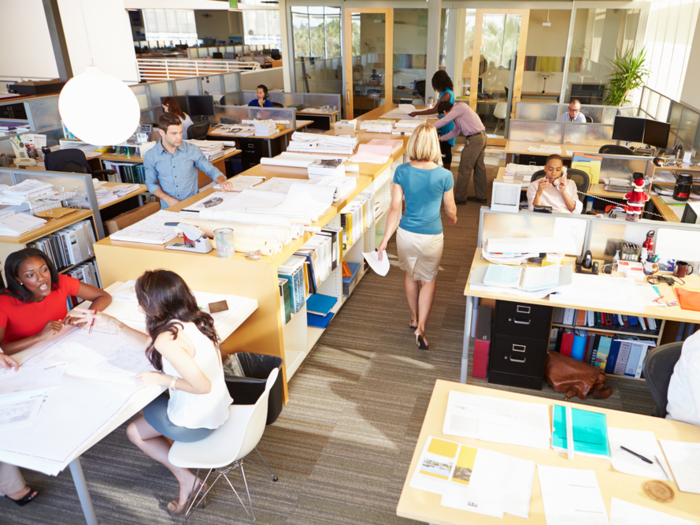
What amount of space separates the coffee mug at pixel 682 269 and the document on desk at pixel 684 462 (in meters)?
1.68

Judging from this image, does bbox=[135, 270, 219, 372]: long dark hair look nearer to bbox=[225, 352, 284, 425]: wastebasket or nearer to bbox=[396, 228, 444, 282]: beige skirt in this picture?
bbox=[225, 352, 284, 425]: wastebasket

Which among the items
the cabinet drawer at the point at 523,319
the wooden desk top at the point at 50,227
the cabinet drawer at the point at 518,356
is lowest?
the cabinet drawer at the point at 518,356

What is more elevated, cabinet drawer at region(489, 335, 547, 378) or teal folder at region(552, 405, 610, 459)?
teal folder at region(552, 405, 610, 459)

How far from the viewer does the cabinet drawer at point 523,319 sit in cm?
329

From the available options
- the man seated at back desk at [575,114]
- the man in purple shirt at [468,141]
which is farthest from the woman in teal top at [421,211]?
the man seated at back desk at [575,114]

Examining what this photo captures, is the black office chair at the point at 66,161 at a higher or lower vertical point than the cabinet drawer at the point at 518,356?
higher

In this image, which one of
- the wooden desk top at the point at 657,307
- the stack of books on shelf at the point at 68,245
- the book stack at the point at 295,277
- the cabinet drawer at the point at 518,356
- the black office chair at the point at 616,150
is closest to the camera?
the wooden desk top at the point at 657,307

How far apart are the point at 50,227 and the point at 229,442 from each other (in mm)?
2610

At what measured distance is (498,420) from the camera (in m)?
2.06

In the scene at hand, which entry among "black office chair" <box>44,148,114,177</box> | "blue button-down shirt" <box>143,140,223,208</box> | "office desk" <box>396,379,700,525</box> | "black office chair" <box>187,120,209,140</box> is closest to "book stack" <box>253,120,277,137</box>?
"black office chair" <box>187,120,209,140</box>

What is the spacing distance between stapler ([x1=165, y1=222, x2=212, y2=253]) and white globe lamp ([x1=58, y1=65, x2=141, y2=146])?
2.19 feet

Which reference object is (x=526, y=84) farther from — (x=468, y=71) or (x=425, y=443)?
(x=425, y=443)

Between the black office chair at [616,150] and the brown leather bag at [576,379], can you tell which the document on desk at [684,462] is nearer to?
the brown leather bag at [576,379]

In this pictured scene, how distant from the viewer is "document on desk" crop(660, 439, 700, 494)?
176 cm
